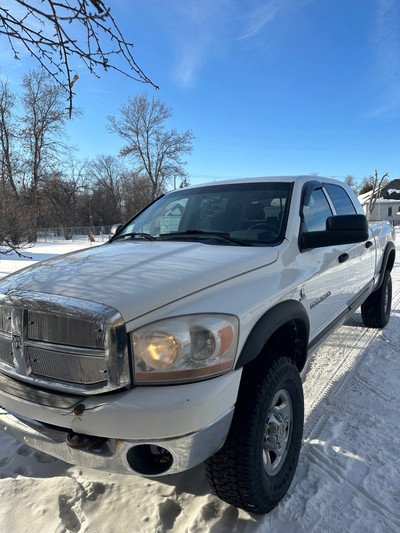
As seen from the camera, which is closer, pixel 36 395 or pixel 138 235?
pixel 36 395

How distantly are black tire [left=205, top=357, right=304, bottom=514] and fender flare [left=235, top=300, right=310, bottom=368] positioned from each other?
0.17 metres

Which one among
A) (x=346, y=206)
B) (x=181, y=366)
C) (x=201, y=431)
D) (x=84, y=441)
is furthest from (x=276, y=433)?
(x=346, y=206)

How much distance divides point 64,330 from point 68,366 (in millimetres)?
174

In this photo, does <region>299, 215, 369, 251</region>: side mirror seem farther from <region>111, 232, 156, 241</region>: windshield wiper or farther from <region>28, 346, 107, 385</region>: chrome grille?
<region>28, 346, 107, 385</region>: chrome grille

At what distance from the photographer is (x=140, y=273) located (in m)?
1.91

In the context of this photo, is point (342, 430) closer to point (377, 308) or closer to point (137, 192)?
point (377, 308)

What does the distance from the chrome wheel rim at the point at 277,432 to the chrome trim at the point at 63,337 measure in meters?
0.91

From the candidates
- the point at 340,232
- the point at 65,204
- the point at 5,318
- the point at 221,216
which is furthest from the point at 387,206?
the point at 5,318

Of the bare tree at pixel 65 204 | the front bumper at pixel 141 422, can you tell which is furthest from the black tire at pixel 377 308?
the bare tree at pixel 65 204

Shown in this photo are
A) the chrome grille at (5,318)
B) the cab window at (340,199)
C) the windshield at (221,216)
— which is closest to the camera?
the chrome grille at (5,318)

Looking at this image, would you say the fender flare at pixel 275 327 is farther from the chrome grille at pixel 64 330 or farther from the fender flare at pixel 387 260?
the fender flare at pixel 387 260

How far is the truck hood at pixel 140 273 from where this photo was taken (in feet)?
5.46

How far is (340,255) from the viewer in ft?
10.4

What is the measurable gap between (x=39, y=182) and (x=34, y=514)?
38300 mm
